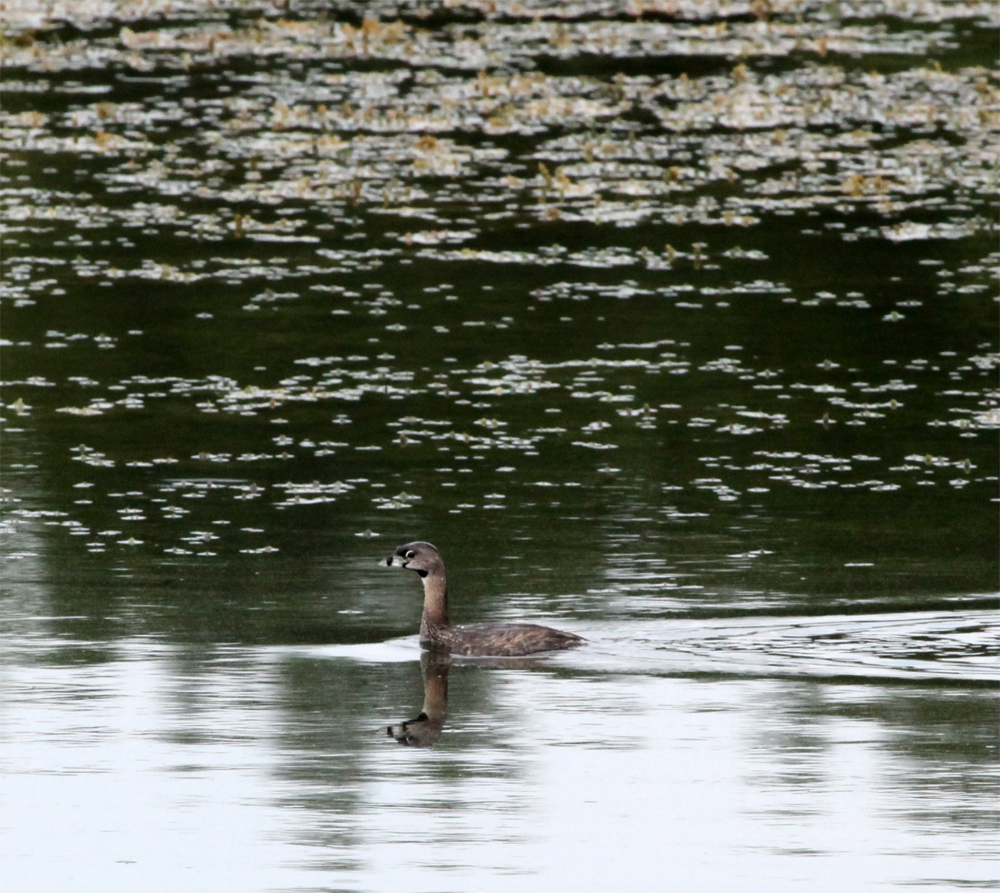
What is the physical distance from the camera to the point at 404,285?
23156 millimetres

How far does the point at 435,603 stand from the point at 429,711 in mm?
1510

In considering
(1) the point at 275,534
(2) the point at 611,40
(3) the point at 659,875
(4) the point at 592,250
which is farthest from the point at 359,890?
(2) the point at 611,40

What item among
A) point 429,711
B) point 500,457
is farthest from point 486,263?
point 429,711

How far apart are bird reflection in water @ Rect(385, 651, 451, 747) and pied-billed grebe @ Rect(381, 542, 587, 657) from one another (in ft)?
0.41

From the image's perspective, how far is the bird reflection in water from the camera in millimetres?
11234

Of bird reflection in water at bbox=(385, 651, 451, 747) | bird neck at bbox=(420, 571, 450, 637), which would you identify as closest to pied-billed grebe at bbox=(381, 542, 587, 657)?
bird neck at bbox=(420, 571, 450, 637)

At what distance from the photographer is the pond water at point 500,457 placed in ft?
33.3

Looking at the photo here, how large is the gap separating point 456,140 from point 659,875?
845 inches

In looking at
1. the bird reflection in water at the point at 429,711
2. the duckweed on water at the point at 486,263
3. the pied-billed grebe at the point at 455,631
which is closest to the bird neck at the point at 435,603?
the pied-billed grebe at the point at 455,631

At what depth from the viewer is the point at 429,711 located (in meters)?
11.8

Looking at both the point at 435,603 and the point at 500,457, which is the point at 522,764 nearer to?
the point at 435,603

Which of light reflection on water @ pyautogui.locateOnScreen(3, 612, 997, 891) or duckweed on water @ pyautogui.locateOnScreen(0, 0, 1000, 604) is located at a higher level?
duckweed on water @ pyautogui.locateOnScreen(0, 0, 1000, 604)

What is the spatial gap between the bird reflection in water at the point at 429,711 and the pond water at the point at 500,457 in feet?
0.14

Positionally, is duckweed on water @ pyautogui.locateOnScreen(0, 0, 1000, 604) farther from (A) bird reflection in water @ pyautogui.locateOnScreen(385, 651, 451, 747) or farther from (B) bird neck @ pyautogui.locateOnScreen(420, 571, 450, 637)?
(A) bird reflection in water @ pyautogui.locateOnScreen(385, 651, 451, 747)
